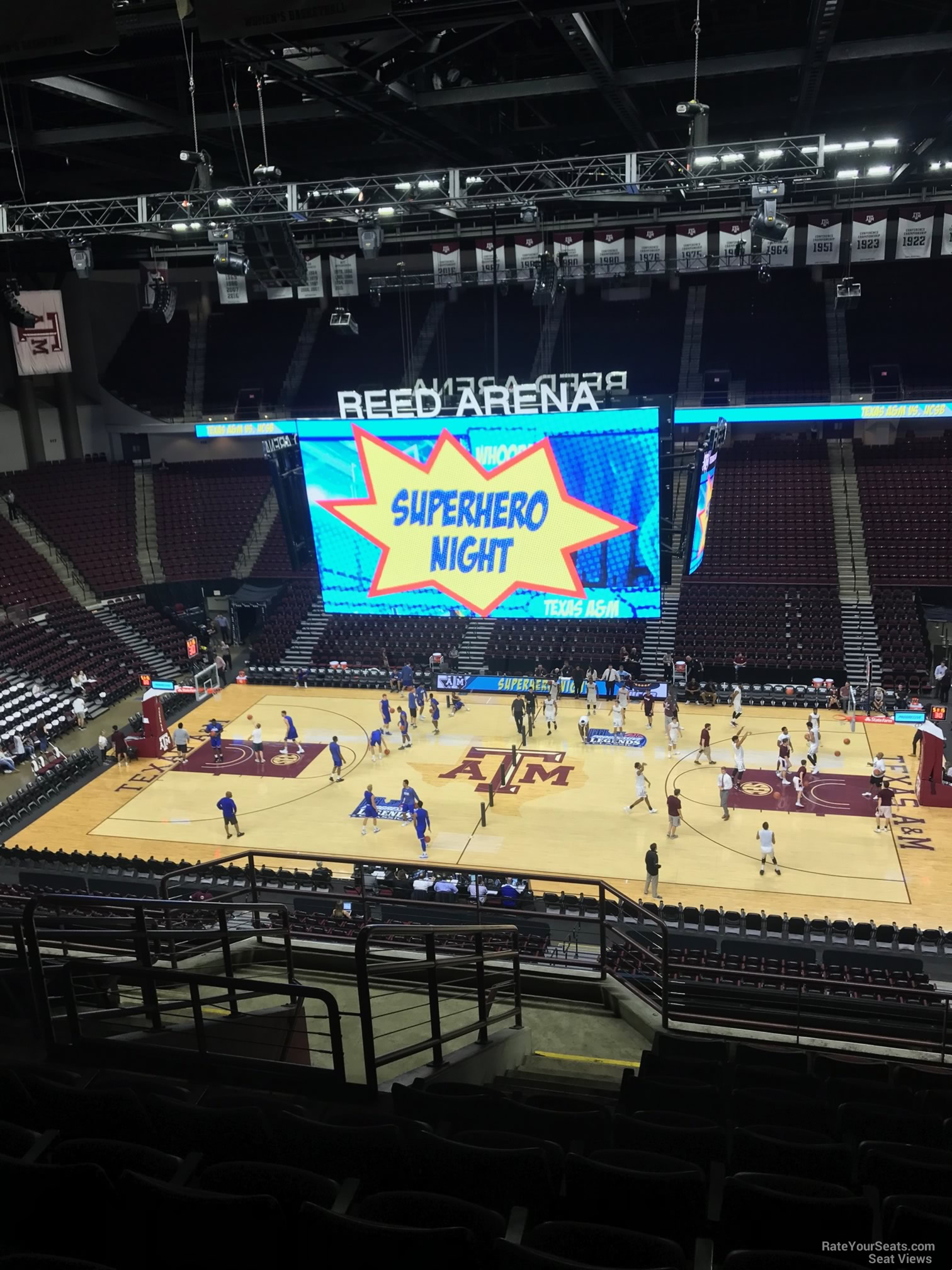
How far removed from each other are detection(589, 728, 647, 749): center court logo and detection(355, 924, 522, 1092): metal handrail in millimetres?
18891

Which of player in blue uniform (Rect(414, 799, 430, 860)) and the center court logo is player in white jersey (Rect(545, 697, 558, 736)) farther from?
player in blue uniform (Rect(414, 799, 430, 860))

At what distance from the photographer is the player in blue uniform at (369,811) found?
2206 centimetres

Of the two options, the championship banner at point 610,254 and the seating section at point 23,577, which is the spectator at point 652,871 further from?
the seating section at point 23,577

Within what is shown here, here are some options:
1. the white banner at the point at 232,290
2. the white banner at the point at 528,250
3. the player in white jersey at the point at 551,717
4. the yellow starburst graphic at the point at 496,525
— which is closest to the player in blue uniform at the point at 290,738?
the yellow starburst graphic at the point at 496,525

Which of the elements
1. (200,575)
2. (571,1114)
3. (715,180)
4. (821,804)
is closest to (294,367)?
(200,575)

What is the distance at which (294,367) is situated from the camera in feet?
141

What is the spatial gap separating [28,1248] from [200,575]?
35452 mm

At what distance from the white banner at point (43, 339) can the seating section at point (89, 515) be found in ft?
17.6

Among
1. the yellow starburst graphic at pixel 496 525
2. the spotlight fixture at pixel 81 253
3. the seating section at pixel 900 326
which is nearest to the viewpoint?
the spotlight fixture at pixel 81 253

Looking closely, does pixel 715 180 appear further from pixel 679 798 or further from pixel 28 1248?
pixel 28 1248

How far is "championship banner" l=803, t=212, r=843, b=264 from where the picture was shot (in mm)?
28656

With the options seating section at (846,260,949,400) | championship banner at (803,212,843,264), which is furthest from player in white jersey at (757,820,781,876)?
seating section at (846,260,949,400)

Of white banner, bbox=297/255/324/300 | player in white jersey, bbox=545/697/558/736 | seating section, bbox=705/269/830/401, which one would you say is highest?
white banner, bbox=297/255/324/300

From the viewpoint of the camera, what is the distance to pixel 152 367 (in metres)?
43.8
